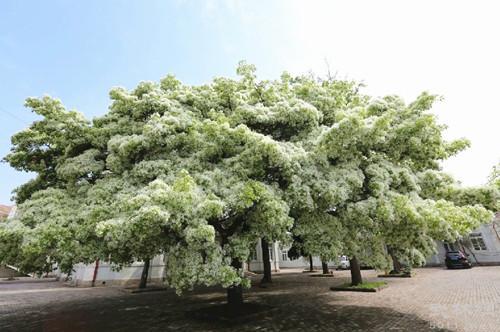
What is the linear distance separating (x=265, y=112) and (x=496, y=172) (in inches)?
825

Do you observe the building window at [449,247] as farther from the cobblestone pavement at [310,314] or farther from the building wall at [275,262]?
the cobblestone pavement at [310,314]

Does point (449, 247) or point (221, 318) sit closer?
point (221, 318)

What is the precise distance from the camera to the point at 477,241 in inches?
1168

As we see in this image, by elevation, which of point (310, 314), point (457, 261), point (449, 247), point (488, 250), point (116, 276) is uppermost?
point (449, 247)

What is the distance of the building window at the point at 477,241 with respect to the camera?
29.2m

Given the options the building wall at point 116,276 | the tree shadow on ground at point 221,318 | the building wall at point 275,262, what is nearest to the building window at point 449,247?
the building wall at point 275,262

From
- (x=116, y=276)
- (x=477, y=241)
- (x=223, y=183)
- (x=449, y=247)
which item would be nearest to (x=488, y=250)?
(x=477, y=241)

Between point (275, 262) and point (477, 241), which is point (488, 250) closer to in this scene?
point (477, 241)

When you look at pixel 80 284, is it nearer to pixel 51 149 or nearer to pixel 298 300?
pixel 51 149

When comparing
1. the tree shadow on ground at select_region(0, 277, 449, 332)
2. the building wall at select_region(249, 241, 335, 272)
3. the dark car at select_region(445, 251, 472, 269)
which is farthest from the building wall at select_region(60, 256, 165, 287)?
the dark car at select_region(445, 251, 472, 269)

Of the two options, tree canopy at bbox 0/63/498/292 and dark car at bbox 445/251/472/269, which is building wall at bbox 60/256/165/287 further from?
dark car at bbox 445/251/472/269

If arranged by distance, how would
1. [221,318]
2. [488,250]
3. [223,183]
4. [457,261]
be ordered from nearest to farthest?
[223,183] → [221,318] → [457,261] → [488,250]

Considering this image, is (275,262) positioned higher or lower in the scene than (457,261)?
higher

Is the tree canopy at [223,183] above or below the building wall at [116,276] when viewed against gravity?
above
